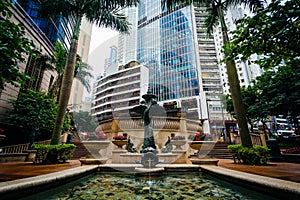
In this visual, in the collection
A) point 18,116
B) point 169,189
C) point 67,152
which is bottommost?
point 169,189

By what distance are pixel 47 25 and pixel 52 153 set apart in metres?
17.9

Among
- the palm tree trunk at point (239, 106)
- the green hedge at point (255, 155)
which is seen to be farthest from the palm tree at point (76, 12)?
the green hedge at point (255, 155)

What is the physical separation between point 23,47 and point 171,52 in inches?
1954

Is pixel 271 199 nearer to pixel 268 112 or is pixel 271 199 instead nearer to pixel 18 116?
pixel 18 116

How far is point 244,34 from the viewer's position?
13.5 ft

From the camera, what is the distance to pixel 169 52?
50281 millimetres

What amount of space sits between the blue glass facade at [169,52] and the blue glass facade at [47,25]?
31225 millimetres

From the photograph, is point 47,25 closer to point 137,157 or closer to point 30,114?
point 30,114

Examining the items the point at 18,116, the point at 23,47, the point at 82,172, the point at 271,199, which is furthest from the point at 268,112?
the point at 18,116

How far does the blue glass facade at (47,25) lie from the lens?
1446 cm

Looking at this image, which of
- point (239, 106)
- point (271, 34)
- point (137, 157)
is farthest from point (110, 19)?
point (239, 106)

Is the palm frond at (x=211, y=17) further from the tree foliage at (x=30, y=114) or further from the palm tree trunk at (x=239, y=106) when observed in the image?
the tree foliage at (x=30, y=114)

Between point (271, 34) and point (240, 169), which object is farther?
point (240, 169)

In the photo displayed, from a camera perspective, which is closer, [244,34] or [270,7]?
[270,7]
